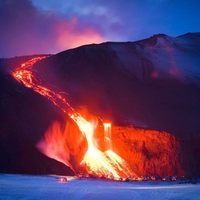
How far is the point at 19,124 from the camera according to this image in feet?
88.6

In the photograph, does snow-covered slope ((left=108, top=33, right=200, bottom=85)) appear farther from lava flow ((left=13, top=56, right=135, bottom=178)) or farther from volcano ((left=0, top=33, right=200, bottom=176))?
lava flow ((left=13, top=56, right=135, bottom=178))

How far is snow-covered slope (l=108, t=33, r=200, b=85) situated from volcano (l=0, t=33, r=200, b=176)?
233 millimetres

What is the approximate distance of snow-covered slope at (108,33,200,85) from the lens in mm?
50312

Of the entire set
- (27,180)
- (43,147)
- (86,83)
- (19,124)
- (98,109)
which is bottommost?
(27,180)

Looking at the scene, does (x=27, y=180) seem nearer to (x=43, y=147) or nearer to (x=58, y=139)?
(x=43, y=147)

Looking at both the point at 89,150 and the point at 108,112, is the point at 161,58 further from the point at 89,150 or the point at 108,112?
the point at 89,150

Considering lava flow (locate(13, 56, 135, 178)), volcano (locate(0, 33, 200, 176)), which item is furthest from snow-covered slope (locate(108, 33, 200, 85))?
lava flow (locate(13, 56, 135, 178))

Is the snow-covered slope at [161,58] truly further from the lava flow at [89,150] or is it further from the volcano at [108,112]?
the lava flow at [89,150]

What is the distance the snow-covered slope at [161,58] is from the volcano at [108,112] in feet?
0.77

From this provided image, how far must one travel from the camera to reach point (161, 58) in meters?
58.7

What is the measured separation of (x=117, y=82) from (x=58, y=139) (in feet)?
56.2

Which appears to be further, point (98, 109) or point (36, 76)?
point (36, 76)

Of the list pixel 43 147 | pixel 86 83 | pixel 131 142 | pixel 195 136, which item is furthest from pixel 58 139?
pixel 86 83

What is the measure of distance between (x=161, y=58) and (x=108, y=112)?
26.8 meters
